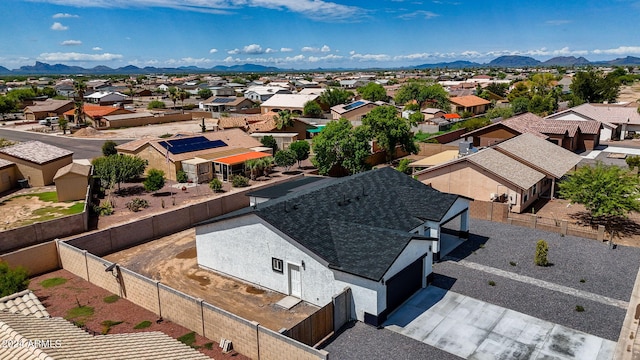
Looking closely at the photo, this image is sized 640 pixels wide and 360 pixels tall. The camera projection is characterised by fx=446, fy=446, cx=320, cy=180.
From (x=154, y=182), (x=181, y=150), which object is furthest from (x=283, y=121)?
(x=154, y=182)

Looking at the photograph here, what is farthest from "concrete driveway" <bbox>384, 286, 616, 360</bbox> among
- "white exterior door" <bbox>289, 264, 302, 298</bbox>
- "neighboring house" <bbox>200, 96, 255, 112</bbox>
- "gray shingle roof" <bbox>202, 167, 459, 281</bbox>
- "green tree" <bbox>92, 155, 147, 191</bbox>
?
"neighboring house" <bbox>200, 96, 255, 112</bbox>

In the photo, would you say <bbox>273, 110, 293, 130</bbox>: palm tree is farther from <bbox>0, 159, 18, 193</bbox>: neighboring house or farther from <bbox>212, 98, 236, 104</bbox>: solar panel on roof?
<bbox>212, 98, 236, 104</bbox>: solar panel on roof

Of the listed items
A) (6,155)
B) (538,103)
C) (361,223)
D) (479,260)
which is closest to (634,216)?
(479,260)

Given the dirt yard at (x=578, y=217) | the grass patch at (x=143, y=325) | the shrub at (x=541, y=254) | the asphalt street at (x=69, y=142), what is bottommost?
the dirt yard at (x=578, y=217)

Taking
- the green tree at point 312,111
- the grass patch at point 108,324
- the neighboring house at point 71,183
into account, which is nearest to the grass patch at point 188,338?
the grass patch at point 108,324

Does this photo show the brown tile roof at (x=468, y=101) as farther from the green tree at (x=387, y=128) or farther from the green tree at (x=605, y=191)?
the green tree at (x=605, y=191)
